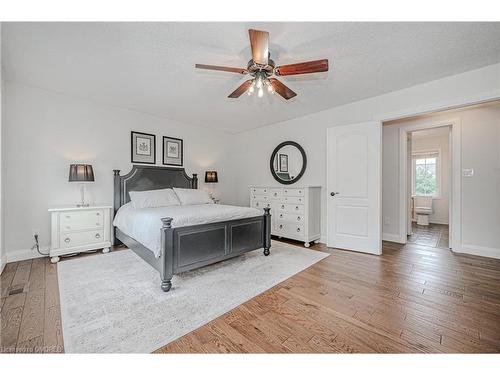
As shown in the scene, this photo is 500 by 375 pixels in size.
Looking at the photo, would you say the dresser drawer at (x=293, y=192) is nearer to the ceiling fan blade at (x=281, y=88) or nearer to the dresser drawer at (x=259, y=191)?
the dresser drawer at (x=259, y=191)

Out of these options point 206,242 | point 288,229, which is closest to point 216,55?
point 206,242

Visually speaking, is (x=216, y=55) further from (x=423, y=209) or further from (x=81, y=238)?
(x=423, y=209)

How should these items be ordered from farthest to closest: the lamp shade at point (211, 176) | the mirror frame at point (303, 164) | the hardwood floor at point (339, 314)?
the lamp shade at point (211, 176) → the mirror frame at point (303, 164) → the hardwood floor at point (339, 314)

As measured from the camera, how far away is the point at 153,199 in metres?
3.67

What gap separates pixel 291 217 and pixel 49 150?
404 centimetres

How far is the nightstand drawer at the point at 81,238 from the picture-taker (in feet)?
10.2

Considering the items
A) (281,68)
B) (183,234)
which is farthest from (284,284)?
(281,68)

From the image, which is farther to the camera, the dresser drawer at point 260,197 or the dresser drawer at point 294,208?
the dresser drawer at point 260,197

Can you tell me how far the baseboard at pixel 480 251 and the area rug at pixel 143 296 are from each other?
7.50 ft

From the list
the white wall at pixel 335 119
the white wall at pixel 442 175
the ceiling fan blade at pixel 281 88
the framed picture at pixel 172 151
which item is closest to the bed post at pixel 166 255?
the ceiling fan blade at pixel 281 88

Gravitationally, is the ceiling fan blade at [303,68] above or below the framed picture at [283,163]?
above

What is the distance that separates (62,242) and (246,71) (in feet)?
11.2

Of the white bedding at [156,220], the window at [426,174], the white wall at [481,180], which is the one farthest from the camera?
the window at [426,174]
